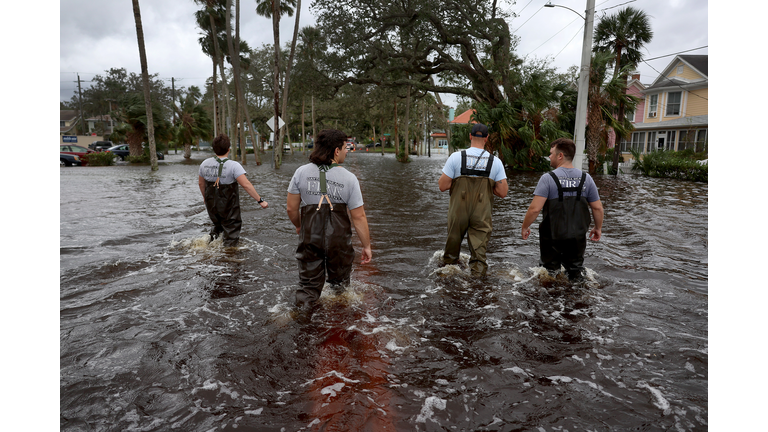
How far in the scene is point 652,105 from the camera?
110 feet

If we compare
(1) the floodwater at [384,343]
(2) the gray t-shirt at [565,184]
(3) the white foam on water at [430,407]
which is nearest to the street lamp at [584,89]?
(1) the floodwater at [384,343]

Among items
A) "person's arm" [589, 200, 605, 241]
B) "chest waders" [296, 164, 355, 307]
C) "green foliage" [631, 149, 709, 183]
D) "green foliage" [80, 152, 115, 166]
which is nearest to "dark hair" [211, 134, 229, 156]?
"chest waders" [296, 164, 355, 307]

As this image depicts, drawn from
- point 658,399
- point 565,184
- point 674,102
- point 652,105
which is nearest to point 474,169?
point 565,184

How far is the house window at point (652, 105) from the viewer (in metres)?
33.3

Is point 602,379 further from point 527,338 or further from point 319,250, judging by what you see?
point 319,250

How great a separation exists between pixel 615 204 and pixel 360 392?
11.9m

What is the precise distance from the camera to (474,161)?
5.66 metres

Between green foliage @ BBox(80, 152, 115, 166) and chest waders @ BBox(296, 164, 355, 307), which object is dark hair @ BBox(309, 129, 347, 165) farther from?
green foliage @ BBox(80, 152, 115, 166)

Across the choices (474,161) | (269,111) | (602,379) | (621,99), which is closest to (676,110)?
(621,99)

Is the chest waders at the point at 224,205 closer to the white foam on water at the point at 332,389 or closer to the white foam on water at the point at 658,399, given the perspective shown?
the white foam on water at the point at 332,389

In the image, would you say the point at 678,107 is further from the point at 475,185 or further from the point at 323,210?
the point at 323,210

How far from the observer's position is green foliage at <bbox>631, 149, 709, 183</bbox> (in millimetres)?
19156

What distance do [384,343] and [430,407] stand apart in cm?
102

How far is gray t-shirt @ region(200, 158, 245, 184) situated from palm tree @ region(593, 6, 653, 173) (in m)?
21.5
